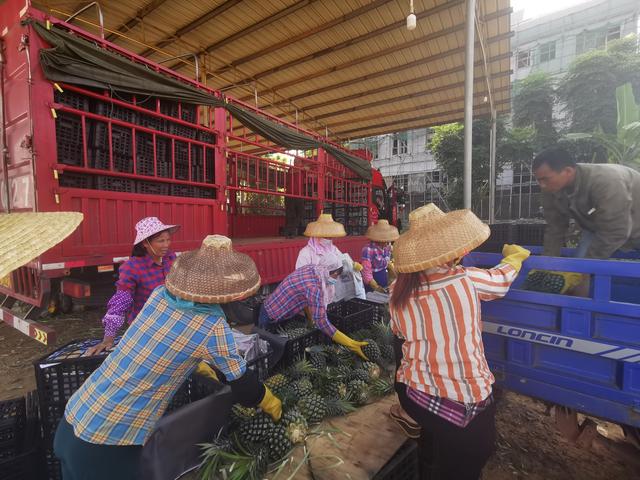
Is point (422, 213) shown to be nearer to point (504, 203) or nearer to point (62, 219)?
point (62, 219)

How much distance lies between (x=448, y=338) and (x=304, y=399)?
1.08 metres

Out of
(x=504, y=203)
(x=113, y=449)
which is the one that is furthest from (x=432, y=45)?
(x=504, y=203)

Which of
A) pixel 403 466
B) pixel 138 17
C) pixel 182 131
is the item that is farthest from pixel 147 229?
pixel 138 17

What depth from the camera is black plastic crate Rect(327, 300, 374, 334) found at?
312 centimetres

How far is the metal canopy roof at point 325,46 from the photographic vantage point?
4.86 meters

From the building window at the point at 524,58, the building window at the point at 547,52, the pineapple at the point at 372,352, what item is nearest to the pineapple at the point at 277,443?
the pineapple at the point at 372,352

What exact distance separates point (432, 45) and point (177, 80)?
14.8 feet

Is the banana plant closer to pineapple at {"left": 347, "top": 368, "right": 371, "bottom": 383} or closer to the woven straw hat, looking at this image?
the woven straw hat

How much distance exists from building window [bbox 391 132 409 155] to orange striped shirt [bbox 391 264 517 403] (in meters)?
25.0

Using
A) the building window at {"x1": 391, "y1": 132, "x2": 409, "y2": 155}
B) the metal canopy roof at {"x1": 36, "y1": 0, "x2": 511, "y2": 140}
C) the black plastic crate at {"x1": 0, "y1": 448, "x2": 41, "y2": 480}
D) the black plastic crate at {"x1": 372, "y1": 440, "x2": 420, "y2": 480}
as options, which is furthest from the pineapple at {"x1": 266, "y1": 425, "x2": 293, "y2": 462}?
the building window at {"x1": 391, "y1": 132, "x2": 409, "y2": 155}

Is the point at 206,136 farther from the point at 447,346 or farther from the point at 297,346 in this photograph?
the point at 447,346

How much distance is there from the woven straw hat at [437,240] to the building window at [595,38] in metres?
26.5

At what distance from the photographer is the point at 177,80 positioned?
13.5 feet

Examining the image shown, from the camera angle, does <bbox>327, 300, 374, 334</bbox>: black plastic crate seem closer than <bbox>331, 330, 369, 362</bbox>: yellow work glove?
No
